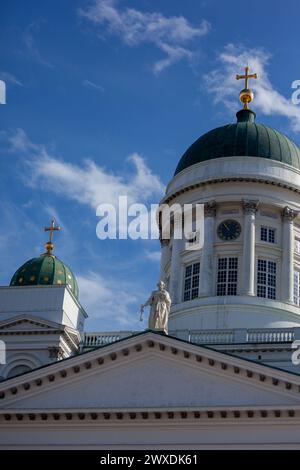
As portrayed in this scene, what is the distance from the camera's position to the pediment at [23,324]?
45.4 m

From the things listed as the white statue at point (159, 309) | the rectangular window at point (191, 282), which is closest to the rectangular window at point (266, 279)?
the rectangular window at point (191, 282)

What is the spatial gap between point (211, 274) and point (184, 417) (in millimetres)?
16676

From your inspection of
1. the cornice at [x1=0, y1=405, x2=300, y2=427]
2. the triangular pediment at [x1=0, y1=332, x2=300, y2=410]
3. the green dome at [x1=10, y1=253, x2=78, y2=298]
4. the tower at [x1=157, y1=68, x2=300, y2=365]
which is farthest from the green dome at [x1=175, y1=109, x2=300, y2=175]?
the cornice at [x1=0, y1=405, x2=300, y2=427]

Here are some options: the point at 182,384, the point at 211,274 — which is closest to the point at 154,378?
the point at 182,384

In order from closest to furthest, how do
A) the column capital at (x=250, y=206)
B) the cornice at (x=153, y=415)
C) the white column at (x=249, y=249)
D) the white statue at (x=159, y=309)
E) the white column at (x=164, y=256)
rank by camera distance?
the cornice at (x=153, y=415)
the white statue at (x=159, y=309)
the white column at (x=249, y=249)
the column capital at (x=250, y=206)
the white column at (x=164, y=256)

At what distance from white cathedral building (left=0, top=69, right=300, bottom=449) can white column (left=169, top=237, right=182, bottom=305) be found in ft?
0.20

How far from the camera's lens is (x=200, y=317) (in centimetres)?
4900

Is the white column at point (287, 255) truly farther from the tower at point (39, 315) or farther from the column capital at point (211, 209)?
the tower at point (39, 315)

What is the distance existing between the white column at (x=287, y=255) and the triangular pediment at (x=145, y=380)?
1490 cm

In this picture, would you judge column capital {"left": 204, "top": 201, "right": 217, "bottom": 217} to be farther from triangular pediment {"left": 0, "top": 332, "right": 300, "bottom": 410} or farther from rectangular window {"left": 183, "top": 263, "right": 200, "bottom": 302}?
A: triangular pediment {"left": 0, "top": 332, "right": 300, "bottom": 410}

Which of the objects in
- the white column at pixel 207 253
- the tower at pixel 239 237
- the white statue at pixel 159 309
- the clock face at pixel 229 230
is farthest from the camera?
the clock face at pixel 229 230

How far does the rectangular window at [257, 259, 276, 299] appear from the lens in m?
50.4
